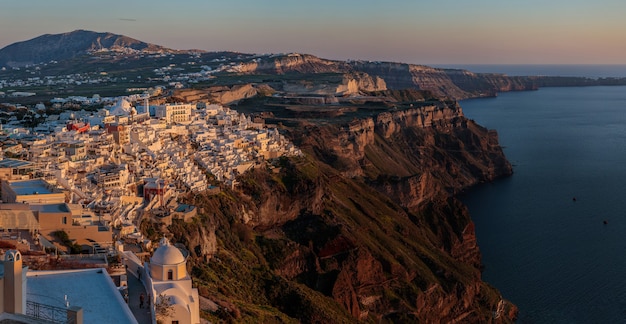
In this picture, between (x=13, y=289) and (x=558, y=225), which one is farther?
(x=558, y=225)

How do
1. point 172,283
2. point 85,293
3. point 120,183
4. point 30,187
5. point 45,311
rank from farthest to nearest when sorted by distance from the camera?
point 120,183 < point 30,187 < point 172,283 < point 85,293 < point 45,311

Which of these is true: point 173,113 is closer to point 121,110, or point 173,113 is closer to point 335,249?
point 121,110

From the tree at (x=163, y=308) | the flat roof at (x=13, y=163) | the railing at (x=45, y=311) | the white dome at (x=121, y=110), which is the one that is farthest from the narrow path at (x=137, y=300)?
the white dome at (x=121, y=110)

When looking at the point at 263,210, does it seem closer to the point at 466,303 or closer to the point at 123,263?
the point at 466,303

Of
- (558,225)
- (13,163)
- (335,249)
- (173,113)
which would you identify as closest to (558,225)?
(558,225)

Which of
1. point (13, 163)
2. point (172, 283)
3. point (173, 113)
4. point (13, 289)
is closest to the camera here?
point (13, 289)

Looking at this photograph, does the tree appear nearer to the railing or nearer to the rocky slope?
the railing
